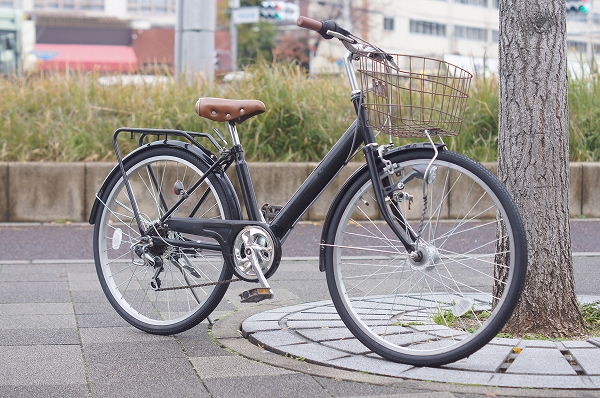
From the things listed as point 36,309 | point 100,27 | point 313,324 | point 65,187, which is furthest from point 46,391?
point 100,27

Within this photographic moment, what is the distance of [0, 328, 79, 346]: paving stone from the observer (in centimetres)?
391

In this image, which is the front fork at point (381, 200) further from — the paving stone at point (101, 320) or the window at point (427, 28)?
the window at point (427, 28)

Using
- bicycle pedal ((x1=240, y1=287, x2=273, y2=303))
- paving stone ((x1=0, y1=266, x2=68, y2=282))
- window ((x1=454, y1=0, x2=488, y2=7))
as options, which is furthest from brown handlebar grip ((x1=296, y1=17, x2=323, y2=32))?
window ((x1=454, y1=0, x2=488, y2=7))

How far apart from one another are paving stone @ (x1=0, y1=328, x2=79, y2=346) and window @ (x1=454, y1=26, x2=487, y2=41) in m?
63.7

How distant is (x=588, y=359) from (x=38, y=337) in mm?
2406

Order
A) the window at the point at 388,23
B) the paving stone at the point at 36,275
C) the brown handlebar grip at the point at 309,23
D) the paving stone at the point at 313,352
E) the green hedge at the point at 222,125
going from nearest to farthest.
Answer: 1. the brown handlebar grip at the point at 309,23
2. the paving stone at the point at 313,352
3. the paving stone at the point at 36,275
4. the green hedge at the point at 222,125
5. the window at the point at 388,23

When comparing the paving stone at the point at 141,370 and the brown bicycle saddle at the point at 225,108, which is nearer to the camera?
the paving stone at the point at 141,370

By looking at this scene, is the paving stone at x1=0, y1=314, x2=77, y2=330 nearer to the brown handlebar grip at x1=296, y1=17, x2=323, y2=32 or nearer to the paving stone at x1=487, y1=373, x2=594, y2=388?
the brown handlebar grip at x1=296, y1=17, x2=323, y2=32

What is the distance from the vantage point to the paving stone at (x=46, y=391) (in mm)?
3107

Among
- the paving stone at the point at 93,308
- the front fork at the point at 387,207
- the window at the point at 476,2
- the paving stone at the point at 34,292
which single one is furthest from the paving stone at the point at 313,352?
the window at the point at 476,2

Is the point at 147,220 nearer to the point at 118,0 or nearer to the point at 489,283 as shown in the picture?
the point at 489,283

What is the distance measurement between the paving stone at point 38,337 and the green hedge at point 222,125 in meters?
4.67

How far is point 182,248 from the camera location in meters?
4.05

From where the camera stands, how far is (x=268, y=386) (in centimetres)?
319
